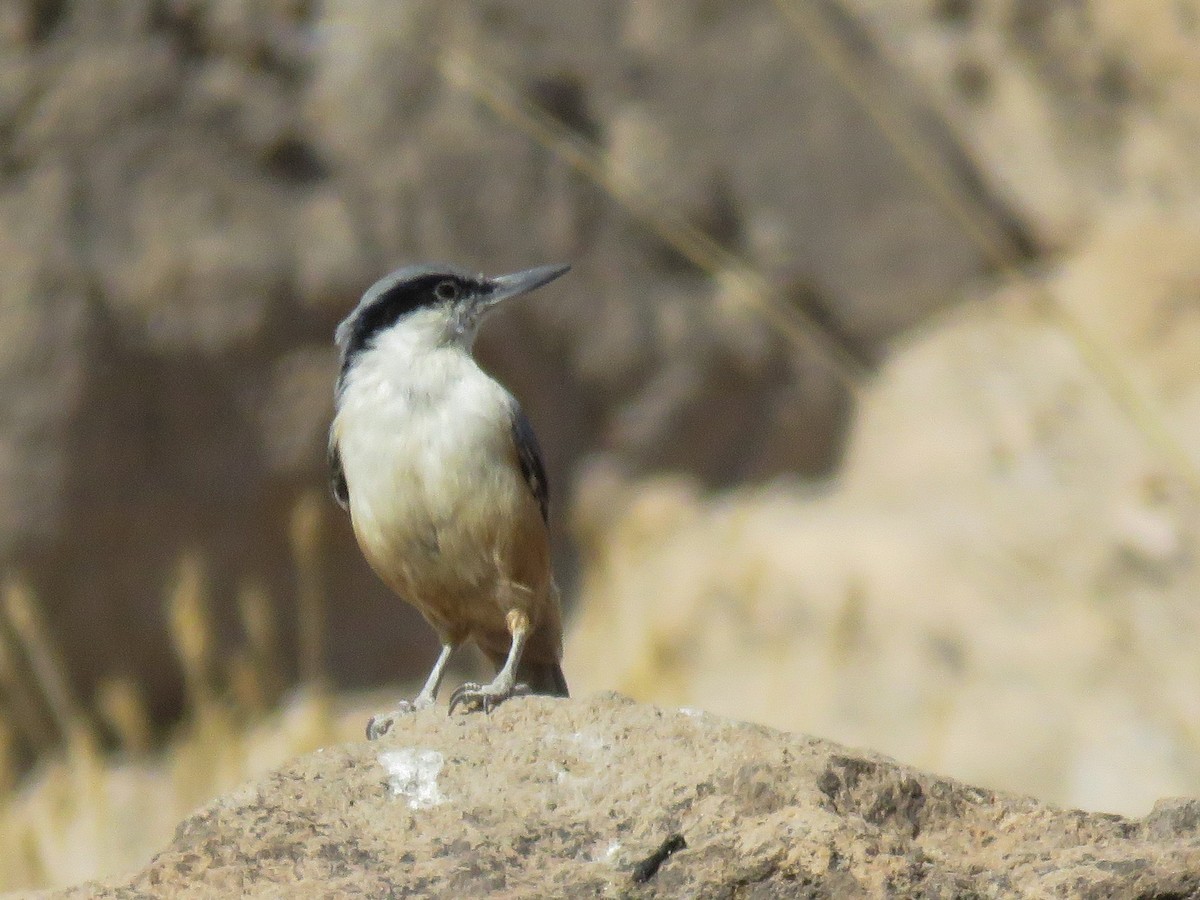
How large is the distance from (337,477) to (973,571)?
437 centimetres

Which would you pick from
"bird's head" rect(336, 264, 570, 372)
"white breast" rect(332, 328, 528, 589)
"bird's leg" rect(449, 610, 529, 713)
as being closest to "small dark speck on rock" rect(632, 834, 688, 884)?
"bird's leg" rect(449, 610, 529, 713)

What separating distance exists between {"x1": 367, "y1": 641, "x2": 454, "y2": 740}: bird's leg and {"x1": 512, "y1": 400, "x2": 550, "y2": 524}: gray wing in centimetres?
52

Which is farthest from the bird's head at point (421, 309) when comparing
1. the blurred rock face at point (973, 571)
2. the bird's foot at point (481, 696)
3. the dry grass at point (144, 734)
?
the blurred rock face at point (973, 571)

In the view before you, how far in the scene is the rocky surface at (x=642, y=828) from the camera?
312 cm

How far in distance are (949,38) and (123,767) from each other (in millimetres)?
6258

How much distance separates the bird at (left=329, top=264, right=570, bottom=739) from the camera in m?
4.99

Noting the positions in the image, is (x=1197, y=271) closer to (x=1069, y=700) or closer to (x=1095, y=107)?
(x=1095, y=107)

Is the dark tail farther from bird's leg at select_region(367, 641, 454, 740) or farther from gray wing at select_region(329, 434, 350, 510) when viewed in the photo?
gray wing at select_region(329, 434, 350, 510)

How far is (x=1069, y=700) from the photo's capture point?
8.59 metres

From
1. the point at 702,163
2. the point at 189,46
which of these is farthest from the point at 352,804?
the point at 702,163

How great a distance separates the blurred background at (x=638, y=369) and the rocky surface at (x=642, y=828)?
10.1 feet

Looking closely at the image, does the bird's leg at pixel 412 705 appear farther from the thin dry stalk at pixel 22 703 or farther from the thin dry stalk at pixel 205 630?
the thin dry stalk at pixel 22 703

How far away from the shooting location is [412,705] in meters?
4.91

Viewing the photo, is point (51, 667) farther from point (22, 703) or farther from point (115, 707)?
point (22, 703)
